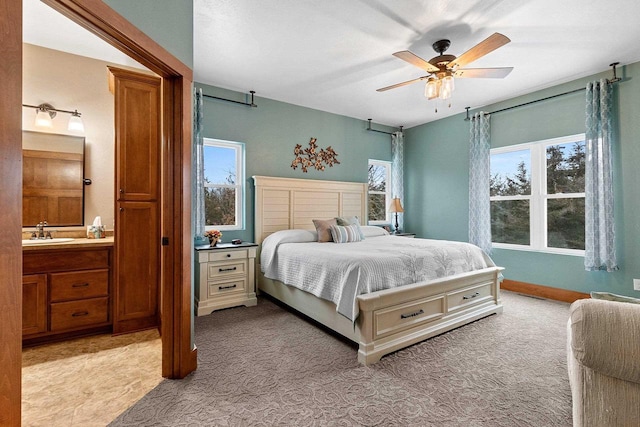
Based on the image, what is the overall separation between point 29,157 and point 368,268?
133 inches

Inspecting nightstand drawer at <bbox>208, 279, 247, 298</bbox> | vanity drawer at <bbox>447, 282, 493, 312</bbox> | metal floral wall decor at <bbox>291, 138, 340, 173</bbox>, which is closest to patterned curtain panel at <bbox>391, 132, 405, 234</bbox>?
metal floral wall decor at <bbox>291, 138, 340, 173</bbox>

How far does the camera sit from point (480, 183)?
14.6ft

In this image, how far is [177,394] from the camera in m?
1.83

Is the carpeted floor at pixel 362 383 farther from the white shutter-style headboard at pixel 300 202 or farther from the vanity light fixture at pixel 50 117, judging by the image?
the vanity light fixture at pixel 50 117

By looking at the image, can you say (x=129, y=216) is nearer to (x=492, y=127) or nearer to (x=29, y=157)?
(x=29, y=157)

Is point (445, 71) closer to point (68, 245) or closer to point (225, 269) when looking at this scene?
point (225, 269)

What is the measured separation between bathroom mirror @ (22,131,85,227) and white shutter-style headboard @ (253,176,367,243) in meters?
1.95

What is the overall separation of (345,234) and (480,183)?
94.7 inches

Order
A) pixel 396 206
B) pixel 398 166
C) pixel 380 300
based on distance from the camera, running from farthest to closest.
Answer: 1. pixel 398 166
2. pixel 396 206
3. pixel 380 300

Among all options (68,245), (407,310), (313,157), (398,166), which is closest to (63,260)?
(68,245)

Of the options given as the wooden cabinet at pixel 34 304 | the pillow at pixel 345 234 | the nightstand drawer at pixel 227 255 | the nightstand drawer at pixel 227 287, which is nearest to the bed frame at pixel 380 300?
the nightstand drawer at pixel 227 287

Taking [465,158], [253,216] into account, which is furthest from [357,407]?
[465,158]

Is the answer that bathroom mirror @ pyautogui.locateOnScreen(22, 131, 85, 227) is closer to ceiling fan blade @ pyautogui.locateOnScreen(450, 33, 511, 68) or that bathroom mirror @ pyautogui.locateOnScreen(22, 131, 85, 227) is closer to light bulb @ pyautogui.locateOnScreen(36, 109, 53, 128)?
light bulb @ pyautogui.locateOnScreen(36, 109, 53, 128)

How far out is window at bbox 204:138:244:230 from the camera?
13.1ft
